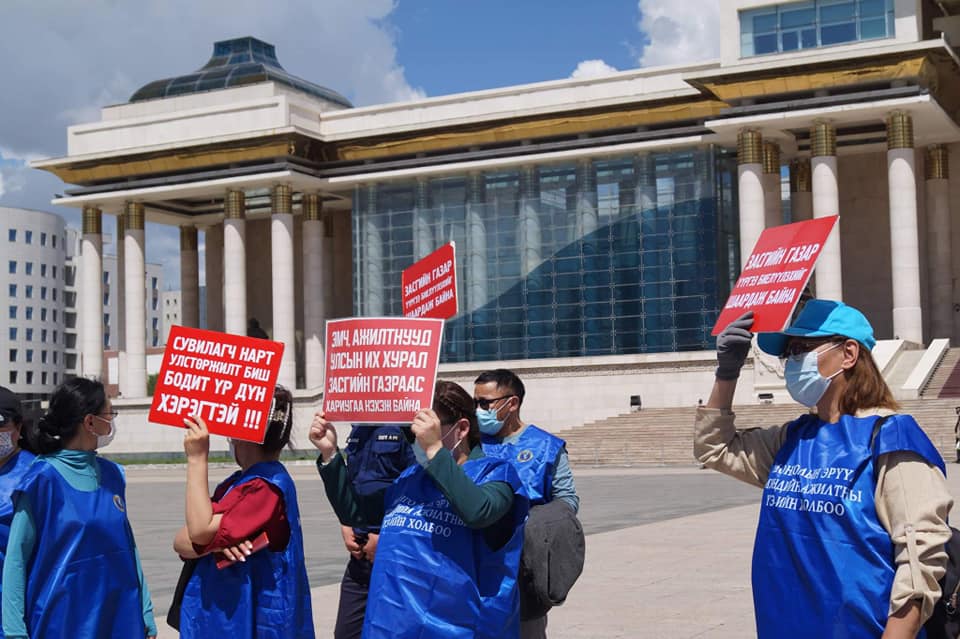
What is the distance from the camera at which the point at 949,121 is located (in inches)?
1748

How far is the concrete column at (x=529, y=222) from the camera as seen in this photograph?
49.8m

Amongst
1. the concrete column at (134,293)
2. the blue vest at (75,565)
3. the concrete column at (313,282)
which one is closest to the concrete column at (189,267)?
the concrete column at (134,293)

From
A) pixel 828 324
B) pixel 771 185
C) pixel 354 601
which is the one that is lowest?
pixel 354 601

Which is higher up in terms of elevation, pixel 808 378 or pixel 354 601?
pixel 808 378

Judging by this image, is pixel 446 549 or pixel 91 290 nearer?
pixel 446 549

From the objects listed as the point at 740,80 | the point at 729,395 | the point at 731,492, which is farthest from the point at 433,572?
the point at 740,80

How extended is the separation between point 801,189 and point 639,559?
125ft

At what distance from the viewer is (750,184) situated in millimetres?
44312

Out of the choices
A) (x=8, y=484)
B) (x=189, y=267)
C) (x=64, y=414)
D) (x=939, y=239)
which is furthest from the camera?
(x=189, y=267)

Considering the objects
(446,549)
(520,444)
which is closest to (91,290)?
(520,444)

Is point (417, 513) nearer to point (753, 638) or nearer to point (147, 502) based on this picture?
point (753, 638)

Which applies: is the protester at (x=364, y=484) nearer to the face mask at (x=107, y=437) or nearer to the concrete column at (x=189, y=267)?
the face mask at (x=107, y=437)

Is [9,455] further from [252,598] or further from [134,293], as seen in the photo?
[134,293]

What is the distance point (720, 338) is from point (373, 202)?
159ft
